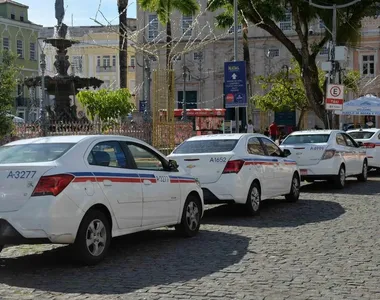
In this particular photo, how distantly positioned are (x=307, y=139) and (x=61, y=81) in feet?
51.2

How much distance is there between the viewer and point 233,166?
492 inches

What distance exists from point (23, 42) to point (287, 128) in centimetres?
2790

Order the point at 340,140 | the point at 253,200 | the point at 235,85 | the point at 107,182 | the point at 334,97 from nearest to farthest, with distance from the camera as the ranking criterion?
1. the point at 107,182
2. the point at 253,200
3. the point at 340,140
4. the point at 235,85
5. the point at 334,97

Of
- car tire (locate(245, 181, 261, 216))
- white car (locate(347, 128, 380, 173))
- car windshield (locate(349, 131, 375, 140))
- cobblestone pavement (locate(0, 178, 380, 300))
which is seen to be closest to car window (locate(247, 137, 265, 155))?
car tire (locate(245, 181, 261, 216))

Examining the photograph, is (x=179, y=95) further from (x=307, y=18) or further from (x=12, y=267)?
(x=12, y=267)

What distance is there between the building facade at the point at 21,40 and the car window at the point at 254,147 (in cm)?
5356

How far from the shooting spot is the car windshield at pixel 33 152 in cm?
855

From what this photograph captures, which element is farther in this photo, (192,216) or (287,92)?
(287,92)

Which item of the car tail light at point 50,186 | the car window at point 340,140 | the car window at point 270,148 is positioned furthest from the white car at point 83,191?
the car window at point 340,140

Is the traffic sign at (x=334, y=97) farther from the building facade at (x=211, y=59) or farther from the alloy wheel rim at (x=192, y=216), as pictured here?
the building facade at (x=211, y=59)

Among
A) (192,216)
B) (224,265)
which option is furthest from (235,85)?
(224,265)

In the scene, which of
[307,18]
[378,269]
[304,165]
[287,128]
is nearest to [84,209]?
[378,269]

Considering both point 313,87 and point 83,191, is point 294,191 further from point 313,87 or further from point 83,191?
point 313,87

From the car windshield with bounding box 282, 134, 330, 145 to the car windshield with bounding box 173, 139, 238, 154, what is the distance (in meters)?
5.84
